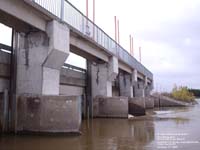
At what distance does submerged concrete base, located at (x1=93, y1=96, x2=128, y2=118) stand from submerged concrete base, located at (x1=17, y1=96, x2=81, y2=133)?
13.6 metres

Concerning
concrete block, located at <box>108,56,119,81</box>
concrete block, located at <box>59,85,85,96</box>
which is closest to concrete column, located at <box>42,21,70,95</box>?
concrete block, located at <box>59,85,85,96</box>

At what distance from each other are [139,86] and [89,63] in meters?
27.0

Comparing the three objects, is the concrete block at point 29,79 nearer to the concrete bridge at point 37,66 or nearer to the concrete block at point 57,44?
the concrete bridge at point 37,66

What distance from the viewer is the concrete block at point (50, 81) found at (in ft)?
57.6

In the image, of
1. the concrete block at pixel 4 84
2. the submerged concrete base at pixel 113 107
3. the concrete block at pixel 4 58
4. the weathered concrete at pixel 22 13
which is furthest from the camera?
the submerged concrete base at pixel 113 107

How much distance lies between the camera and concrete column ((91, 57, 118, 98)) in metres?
32.0

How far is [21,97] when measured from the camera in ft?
55.9

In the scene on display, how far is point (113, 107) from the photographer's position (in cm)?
3020

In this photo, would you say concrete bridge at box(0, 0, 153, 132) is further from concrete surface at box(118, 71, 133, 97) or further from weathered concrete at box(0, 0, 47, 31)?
concrete surface at box(118, 71, 133, 97)

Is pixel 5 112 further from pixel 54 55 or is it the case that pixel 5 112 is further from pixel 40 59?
pixel 54 55

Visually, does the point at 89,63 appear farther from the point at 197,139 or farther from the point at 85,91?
the point at 197,139

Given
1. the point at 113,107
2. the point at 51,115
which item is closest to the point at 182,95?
the point at 113,107

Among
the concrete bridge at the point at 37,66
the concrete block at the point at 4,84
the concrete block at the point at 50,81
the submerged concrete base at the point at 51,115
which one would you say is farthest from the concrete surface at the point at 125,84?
the submerged concrete base at the point at 51,115

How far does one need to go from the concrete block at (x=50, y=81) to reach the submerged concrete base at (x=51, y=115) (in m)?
1.18
